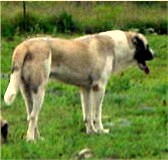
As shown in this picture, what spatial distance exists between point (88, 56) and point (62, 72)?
1.26 feet

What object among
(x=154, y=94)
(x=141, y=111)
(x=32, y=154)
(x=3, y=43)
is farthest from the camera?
(x=3, y=43)

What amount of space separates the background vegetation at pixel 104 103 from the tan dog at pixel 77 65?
1.09 ft

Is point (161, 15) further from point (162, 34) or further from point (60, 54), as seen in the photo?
point (60, 54)

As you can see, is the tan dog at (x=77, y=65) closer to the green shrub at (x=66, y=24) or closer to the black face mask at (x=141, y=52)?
the black face mask at (x=141, y=52)

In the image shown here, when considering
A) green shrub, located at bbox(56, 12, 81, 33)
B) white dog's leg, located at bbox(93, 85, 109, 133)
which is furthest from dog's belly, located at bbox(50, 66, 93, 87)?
green shrub, located at bbox(56, 12, 81, 33)

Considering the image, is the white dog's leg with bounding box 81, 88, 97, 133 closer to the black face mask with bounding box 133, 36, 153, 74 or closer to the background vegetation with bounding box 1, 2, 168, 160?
the background vegetation with bounding box 1, 2, 168, 160

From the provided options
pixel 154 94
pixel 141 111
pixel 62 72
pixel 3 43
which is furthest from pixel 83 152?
pixel 3 43

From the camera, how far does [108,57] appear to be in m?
9.74

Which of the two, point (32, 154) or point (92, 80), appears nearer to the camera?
point (32, 154)

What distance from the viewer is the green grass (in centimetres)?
842

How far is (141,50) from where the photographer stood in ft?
34.0

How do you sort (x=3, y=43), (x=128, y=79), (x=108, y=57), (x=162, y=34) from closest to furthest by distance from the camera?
1. (x=108, y=57)
2. (x=128, y=79)
3. (x=3, y=43)
4. (x=162, y=34)

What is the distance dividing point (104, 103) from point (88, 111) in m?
1.70

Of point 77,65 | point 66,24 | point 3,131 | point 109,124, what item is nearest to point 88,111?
point 109,124
